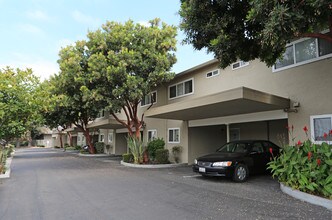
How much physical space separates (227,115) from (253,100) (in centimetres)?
376

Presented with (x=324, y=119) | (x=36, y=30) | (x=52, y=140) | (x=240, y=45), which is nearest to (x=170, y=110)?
(x=240, y=45)

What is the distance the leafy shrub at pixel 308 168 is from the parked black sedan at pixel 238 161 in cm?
131

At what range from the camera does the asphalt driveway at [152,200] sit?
5551 millimetres

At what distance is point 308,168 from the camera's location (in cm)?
651

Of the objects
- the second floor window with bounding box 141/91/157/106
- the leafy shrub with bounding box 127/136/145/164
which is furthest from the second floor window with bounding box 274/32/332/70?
the second floor window with bounding box 141/91/157/106

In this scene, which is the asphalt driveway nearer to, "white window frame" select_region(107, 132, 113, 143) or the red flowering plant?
the red flowering plant

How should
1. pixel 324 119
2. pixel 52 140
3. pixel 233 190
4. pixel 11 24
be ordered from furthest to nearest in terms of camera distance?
pixel 52 140 → pixel 11 24 → pixel 324 119 → pixel 233 190

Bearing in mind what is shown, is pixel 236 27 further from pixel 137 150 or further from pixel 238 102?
pixel 137 150

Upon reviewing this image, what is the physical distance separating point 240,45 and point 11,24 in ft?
42.1

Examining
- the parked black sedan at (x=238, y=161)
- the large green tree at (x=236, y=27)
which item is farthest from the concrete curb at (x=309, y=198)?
the large green tree at (x=236, y=27)

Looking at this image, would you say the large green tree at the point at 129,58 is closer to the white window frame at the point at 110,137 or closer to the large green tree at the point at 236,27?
the large green tree at the point at 236,27

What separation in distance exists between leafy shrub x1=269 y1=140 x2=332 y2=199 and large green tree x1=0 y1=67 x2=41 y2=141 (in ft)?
37.7

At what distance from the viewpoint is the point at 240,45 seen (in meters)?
7.30

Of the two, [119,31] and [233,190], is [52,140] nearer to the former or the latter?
[119,31]
